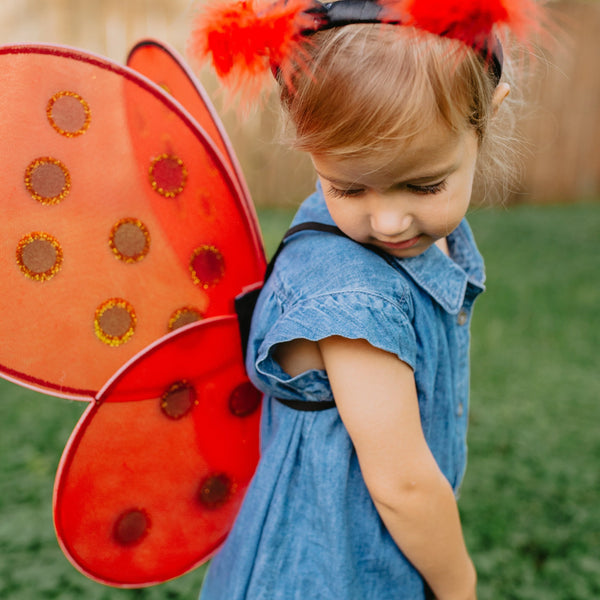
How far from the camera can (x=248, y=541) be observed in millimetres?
1037

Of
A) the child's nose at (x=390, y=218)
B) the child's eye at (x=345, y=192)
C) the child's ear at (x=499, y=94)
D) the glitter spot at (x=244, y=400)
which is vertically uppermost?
the child's ear at (x=499, y=94)

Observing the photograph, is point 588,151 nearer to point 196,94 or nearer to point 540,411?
point 540,411

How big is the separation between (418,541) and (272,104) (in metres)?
0.73

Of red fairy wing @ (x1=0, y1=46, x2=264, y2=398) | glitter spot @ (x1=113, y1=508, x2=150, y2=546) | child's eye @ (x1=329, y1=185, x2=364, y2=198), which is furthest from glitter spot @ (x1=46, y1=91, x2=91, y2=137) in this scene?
glitter spot @ (x1=113, y1=508, x2=150, y2=546)

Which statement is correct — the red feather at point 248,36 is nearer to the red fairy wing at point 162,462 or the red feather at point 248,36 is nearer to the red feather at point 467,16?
the red feather at point 467,16

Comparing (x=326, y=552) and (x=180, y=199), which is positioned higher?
(x=180, y=199)

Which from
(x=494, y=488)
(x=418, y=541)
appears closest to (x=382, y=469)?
(x=418, y=541)

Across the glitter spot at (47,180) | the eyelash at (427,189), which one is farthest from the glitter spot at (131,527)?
the eyelash at (427,189)

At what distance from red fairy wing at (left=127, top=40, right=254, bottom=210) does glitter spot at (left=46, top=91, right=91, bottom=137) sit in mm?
182

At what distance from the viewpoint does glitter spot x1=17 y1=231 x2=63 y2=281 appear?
3.05 ft

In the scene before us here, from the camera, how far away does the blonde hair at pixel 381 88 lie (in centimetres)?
78

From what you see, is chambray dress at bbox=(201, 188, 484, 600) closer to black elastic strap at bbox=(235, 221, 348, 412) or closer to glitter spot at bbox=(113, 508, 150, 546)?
black elastic strap at bbox=(235, 221, 348, 412)

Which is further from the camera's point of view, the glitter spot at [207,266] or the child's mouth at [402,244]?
the glitter spot at [207,266]

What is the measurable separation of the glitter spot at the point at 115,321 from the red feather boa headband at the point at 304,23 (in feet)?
1.22
